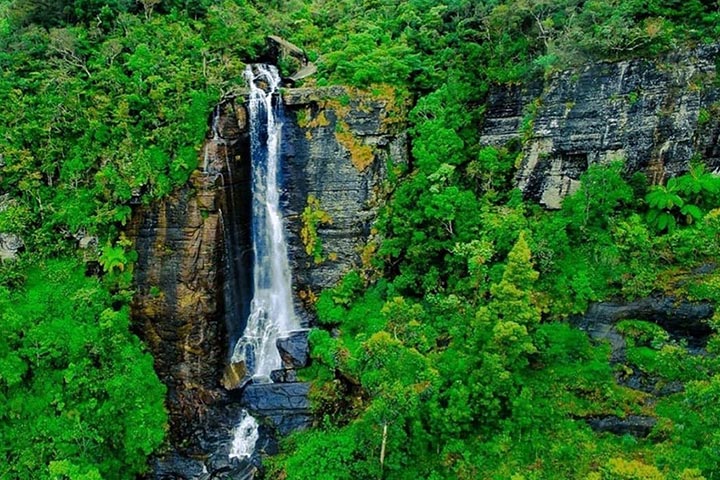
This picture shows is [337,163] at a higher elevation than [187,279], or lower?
higher

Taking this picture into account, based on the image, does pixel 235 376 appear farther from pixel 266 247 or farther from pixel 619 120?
pixel 619 120

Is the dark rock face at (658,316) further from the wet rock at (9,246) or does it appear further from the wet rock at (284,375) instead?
the wet rock at (9,246)

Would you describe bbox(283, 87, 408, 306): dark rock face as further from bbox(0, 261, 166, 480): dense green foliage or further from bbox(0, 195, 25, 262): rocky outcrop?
bbox(0, 195, 25, 262): rocky outcrop

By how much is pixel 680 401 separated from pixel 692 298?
3.40 meters

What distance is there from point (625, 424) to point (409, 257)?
383 inches

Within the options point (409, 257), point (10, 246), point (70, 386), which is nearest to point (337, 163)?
point (409, 257)

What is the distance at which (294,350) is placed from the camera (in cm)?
2206

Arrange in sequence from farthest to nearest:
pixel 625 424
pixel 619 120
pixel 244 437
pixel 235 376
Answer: pixel 235 376
pixel 244 437
pixel 619 120
pixel 625 424

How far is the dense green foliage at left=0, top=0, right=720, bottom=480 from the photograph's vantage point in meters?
16.0

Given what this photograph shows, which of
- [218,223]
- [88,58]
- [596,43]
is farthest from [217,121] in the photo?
[596,43]

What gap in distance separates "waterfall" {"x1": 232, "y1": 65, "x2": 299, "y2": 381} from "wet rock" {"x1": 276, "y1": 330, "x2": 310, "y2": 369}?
2.29 feet

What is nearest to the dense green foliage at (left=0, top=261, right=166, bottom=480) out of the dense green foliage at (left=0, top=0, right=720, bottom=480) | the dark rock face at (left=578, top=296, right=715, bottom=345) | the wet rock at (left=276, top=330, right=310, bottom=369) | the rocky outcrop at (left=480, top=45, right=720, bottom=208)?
the dense green foliage at (left=0, top=0, right=720, bottom=480)

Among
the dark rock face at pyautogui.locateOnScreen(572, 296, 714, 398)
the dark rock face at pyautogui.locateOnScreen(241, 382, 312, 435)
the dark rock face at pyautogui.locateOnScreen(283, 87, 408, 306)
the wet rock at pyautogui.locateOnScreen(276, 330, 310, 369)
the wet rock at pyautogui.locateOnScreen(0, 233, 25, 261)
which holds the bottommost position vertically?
the dark rock face at pyautogui.locateOnScreen(241, 382, 312, 435)

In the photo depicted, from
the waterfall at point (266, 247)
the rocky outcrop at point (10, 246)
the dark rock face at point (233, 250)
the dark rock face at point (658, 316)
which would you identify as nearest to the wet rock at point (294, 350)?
the dark rock face at point (233, 250)
